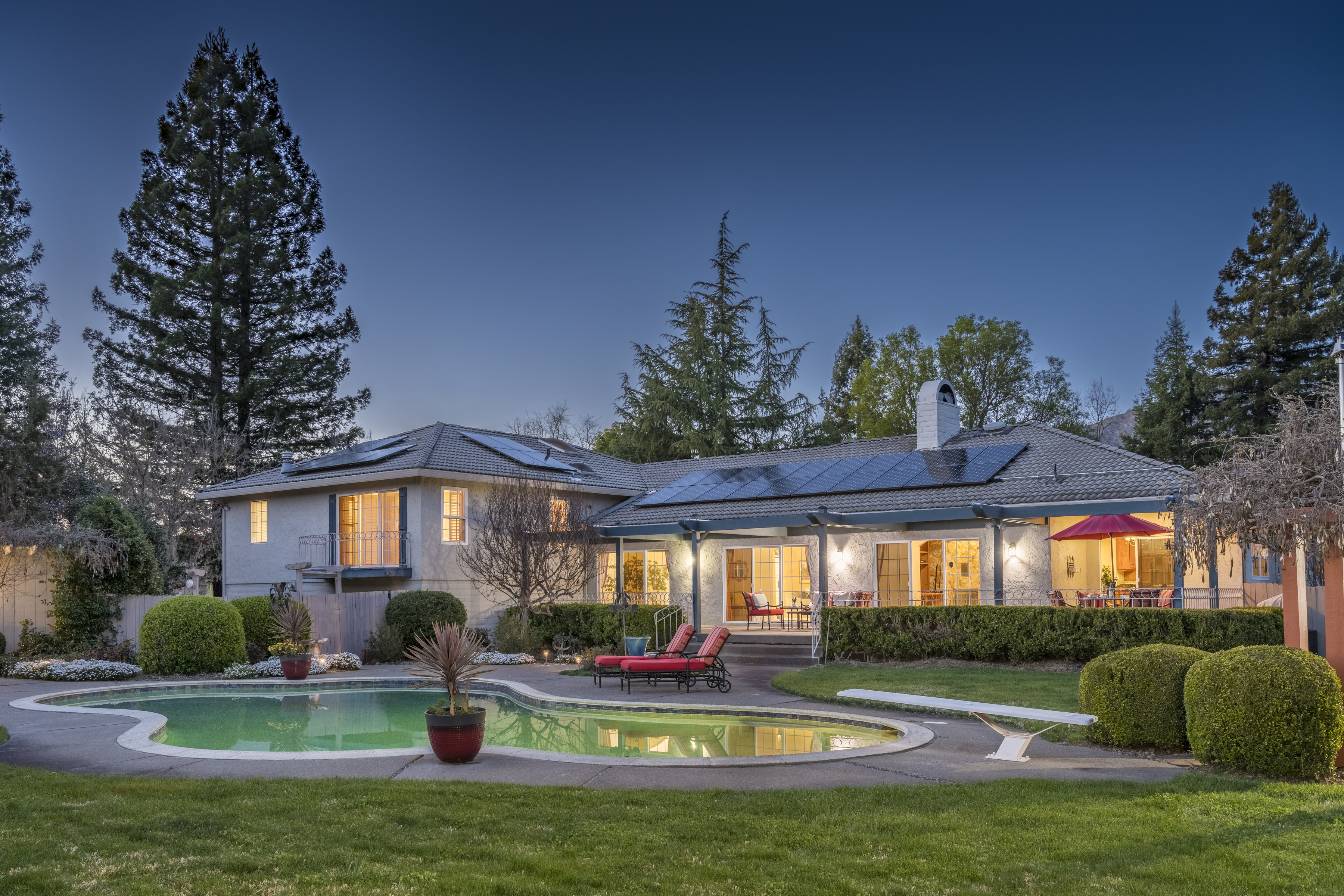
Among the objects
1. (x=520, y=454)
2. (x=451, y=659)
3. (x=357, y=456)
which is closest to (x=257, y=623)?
(x=357, y=456)

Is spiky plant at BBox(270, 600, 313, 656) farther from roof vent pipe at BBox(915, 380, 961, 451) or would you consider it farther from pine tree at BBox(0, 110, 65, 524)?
roof vent pipe at BBox(915, 380, 961, 451)

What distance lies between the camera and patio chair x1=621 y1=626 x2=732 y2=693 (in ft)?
48.9

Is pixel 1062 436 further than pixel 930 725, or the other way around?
pixel 1062 436

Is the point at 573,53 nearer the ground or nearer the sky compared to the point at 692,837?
nearer the sky

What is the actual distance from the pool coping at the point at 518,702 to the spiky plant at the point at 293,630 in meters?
0.73

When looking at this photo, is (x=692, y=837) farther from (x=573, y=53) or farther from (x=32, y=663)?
(x=573, y=53)

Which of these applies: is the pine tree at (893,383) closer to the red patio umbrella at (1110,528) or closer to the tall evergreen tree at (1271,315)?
the tall evergreen tree at (1271,315)

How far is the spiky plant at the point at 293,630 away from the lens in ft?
59.3

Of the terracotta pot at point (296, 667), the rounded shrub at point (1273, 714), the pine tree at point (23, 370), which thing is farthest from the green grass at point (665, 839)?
the pine tree at point (23, 370)

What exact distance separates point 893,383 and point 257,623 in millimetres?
29686

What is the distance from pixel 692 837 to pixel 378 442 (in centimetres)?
2234

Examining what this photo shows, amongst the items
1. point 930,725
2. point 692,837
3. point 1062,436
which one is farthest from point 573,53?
point 692,837

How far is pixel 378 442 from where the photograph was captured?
87.5 feet

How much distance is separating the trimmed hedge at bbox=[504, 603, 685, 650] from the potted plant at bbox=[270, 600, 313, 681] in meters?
4.56
